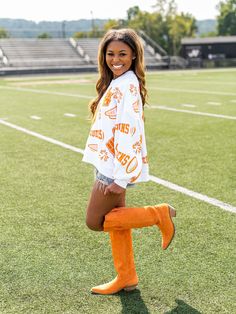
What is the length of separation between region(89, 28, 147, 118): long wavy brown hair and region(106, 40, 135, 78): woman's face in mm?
24

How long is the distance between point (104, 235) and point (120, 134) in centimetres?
146

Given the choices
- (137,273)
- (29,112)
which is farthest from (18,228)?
(29,112)

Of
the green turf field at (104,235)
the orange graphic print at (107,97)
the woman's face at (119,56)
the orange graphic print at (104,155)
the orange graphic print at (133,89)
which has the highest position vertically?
the woman's face at (119,56)

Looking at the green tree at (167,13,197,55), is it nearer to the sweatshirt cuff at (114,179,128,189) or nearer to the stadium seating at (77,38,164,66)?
the stadium seating at (77,38,164,66)

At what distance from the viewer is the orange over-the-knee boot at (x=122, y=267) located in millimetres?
3197

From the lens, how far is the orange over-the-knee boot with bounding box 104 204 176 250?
3.09m

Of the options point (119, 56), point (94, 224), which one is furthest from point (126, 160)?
point (119, 56)

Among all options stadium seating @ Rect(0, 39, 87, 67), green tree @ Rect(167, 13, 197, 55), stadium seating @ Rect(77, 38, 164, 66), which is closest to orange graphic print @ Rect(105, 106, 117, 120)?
stadium seating @ Rect(0, 39, 87, 67)

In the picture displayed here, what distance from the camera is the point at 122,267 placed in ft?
10.6

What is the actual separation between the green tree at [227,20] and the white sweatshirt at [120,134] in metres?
84.8

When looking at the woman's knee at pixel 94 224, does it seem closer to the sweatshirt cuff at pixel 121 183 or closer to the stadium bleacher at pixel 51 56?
the sweatshirt cuff at pixel 121 183

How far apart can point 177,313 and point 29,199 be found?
8.68 feet

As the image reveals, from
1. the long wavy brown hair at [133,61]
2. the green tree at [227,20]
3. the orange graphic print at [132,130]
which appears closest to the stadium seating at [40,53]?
the green tree at [227,20]

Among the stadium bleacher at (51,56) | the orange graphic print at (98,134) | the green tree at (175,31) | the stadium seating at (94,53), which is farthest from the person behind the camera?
the green tree at (175,31)
